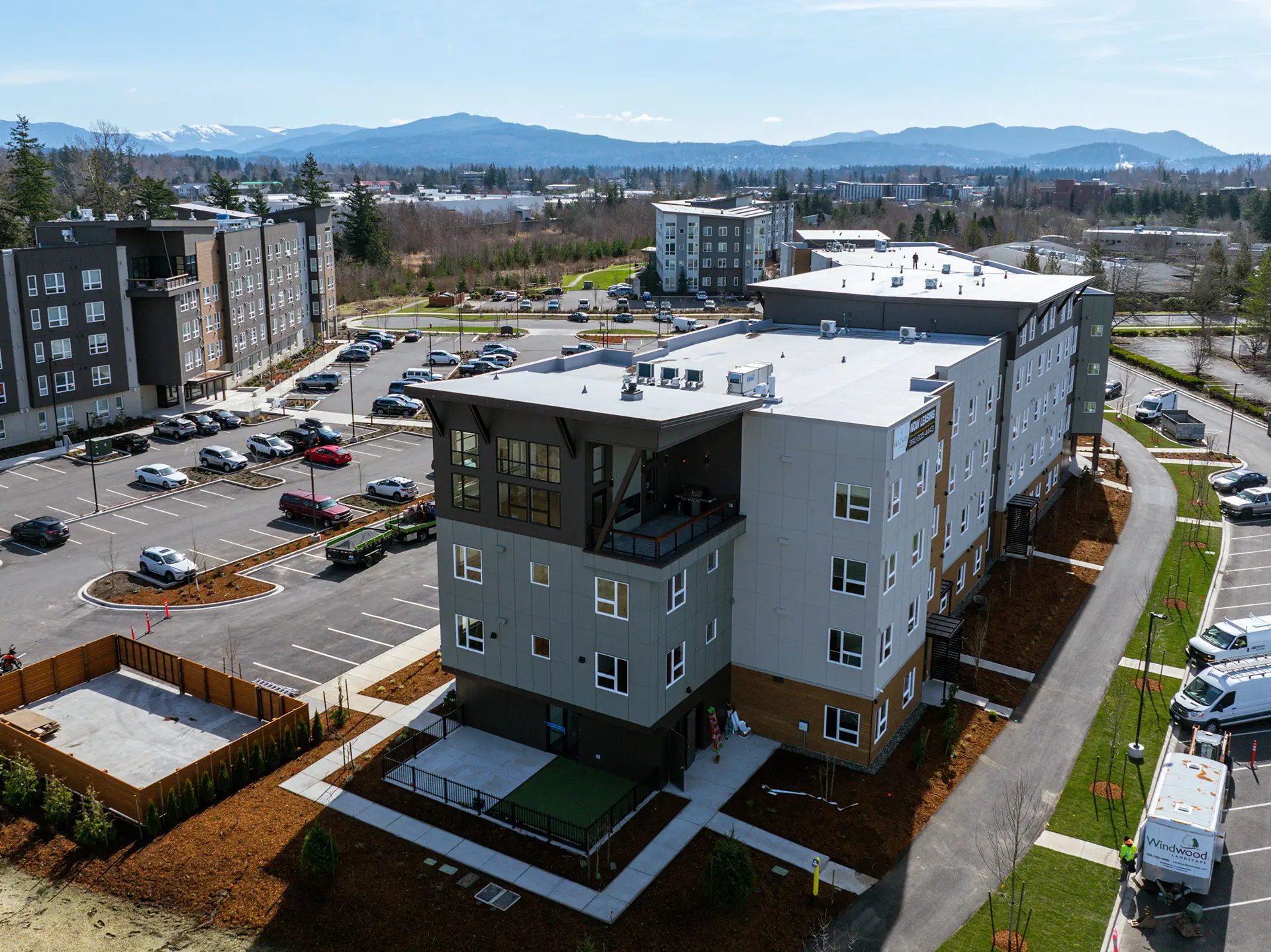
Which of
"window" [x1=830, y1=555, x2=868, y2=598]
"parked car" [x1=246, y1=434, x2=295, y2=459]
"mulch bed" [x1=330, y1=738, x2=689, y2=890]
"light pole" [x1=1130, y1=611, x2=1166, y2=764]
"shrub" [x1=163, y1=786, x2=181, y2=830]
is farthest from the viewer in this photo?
"parked car" [x1=246, y1=434, x2=295, y2=459]

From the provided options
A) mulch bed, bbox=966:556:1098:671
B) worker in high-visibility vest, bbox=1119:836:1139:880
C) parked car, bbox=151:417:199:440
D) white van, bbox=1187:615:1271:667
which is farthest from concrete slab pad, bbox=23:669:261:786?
parked car, bbox=151:417:199:440

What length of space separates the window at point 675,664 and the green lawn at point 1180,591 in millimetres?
21432

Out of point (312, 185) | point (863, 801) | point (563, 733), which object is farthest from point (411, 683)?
point (312, 185)

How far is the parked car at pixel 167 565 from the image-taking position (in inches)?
1873

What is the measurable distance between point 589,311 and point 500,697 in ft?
344

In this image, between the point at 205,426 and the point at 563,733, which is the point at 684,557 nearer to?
the point at 563,733

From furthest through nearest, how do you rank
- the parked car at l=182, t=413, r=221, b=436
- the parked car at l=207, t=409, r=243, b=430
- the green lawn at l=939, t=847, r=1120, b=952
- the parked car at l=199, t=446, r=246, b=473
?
1. the parked car at l=207, t=409, r=243, b=430
2. the parked car at l=182, t=413, r=221, b=436
3. the parked car at l=199, t=446, r=246, b=473
4. the green lawn at l=939, t=847, r=1120, b=952

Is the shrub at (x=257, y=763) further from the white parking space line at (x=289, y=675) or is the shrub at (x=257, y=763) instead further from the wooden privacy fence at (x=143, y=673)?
the white parking space line at (x=289, y=675)

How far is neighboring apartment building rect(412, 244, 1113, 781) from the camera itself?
30.8m

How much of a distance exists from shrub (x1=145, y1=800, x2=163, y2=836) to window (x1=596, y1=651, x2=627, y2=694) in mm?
13351

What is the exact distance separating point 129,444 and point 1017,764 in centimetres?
6060

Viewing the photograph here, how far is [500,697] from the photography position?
3441cm

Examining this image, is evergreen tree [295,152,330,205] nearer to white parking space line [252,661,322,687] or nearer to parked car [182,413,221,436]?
parked car [182,413,221,436]

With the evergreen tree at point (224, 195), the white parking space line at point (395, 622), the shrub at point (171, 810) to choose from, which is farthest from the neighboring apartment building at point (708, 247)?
the shrub at point (171, 810)
